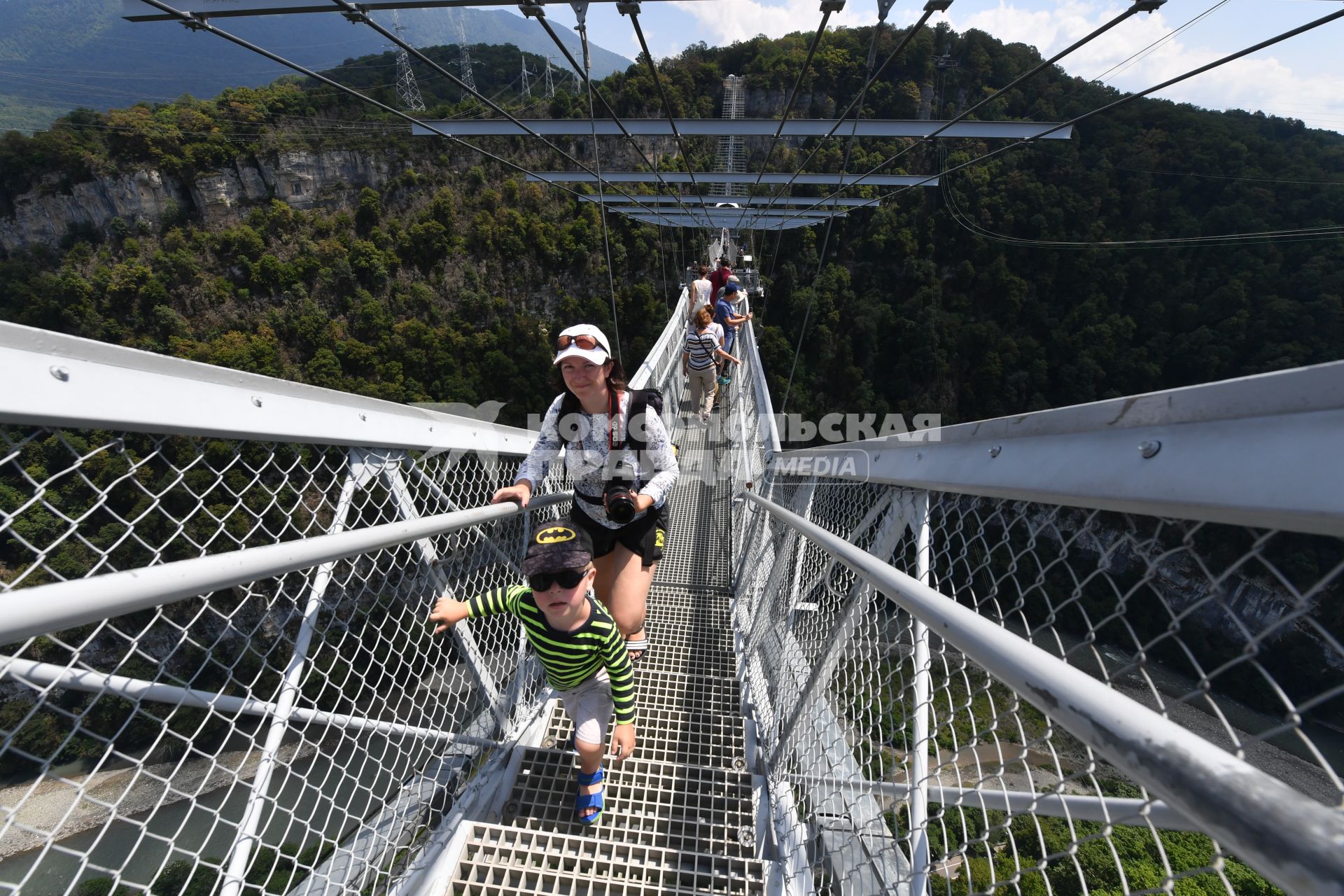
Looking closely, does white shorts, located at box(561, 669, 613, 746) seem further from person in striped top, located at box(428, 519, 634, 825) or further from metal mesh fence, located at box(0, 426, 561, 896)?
metal mesh fence, located at box(0, 426, 561, 896)

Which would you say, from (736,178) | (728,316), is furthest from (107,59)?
(728,316)

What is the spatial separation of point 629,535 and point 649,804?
1.02m

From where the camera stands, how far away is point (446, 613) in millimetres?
1598

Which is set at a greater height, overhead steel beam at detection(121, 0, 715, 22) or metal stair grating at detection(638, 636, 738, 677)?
overhead steel beam at detection(121, 0, 715, 22)

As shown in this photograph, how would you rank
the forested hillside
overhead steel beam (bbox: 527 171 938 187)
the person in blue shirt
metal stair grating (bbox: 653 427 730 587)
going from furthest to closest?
the forested hillside < overhead steel beam (bbox: 527 171 938 187) < the person in blue shirt < metal stair grating (bbox: 653 427 730 587)

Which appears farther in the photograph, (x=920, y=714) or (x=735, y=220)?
(x=735, y=220)

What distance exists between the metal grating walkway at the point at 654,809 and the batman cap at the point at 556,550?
863mm

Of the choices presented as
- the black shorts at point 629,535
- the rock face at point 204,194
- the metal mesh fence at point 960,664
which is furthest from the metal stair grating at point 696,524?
the rock face at point 204,194

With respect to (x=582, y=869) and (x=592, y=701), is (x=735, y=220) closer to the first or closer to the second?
(x=592, y=701)

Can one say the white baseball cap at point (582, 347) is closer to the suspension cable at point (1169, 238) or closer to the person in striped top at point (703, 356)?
the person in striped top at point (703, 356)

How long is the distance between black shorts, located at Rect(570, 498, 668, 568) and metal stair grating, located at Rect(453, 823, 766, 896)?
1.01 metres

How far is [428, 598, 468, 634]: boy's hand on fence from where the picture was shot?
158cm

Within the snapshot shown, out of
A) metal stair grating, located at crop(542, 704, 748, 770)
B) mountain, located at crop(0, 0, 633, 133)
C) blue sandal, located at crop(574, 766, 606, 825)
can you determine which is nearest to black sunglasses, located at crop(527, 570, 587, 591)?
blue sandal, located at crop(574, 766, 606, 825)

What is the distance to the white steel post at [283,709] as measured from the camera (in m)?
1.20
